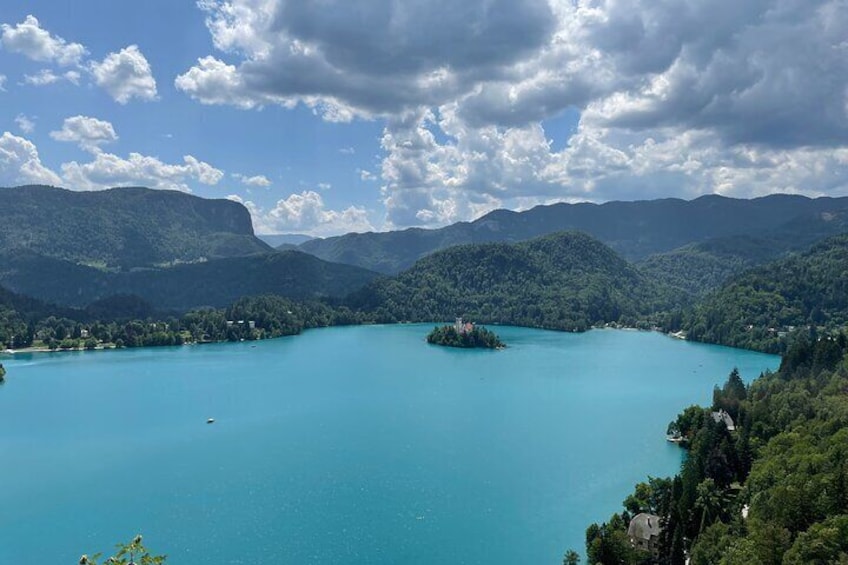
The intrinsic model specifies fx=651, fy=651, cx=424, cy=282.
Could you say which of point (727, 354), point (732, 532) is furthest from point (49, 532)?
point (727, 354)

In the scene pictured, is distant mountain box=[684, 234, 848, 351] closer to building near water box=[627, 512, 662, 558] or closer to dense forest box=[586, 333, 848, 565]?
dense forest box=[586, 333, 848, 565]

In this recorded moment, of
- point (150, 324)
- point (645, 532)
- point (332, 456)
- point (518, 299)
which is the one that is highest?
point (518, 299)

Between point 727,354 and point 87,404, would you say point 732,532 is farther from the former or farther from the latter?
point 727,354

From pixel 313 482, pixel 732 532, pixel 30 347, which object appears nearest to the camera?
pixel 732 532

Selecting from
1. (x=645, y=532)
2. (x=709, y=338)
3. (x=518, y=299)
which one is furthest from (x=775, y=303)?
(x=645, y=532)

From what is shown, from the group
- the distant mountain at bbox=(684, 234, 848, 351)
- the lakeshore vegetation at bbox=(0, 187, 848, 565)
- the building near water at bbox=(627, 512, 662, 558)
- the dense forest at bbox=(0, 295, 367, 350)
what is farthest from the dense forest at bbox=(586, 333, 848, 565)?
the dense forest at bbox=(0, 295, 367, 350)

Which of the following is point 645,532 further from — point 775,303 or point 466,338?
point 775,303

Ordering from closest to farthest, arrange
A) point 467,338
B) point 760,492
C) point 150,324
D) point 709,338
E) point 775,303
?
1. point 760,492
2. point 467,338
3. point 775,303
4. point 709,338
5. point 150,324
